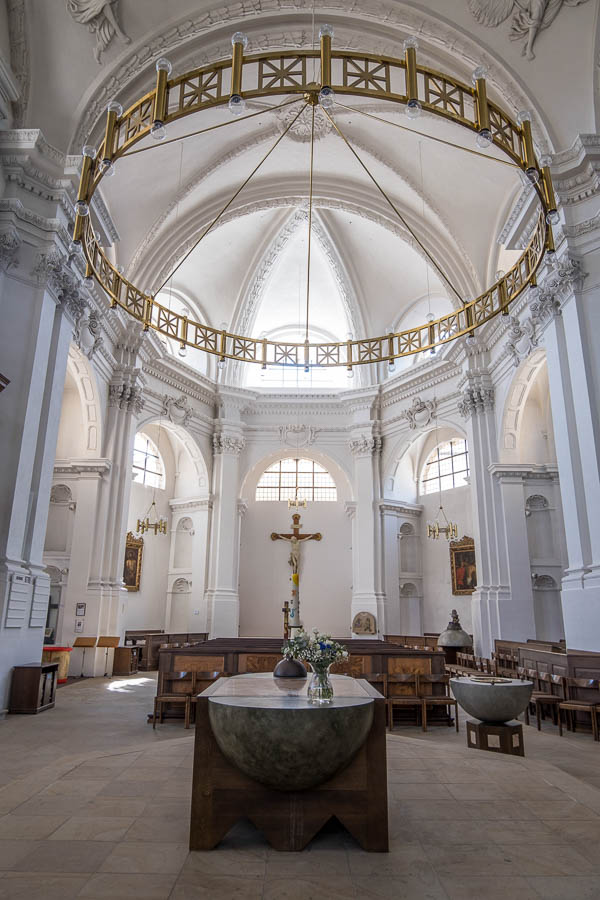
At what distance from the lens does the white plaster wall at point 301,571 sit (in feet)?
65.9

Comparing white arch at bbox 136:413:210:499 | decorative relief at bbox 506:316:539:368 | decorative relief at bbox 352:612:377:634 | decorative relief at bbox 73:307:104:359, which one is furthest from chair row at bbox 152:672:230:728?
white arch at bbox 136:413:210:499

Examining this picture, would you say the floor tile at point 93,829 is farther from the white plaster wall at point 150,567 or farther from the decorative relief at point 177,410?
the decorative relief at point 177,410

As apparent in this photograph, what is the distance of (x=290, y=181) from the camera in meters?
17.2

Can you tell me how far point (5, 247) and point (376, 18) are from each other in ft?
24.9

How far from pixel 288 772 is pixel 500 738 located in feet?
13.2

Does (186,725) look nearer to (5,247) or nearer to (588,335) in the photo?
(5,247)

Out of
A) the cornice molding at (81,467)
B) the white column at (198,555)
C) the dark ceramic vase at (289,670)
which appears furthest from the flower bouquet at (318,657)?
the white column at (198,555)

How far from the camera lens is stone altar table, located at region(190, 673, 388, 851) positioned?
3.61m

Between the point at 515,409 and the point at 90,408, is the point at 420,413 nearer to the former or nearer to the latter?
the point at 515,409

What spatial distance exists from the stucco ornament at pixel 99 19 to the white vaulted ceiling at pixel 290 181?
128 mm

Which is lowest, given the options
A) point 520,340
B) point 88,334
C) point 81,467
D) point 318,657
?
point 318,657

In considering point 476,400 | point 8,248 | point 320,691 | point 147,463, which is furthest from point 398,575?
point 320,691

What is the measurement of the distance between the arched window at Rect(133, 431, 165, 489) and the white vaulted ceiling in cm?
453

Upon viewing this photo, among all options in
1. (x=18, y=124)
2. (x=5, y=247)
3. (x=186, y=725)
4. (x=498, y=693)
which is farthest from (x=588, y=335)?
(x=18, y=124)
